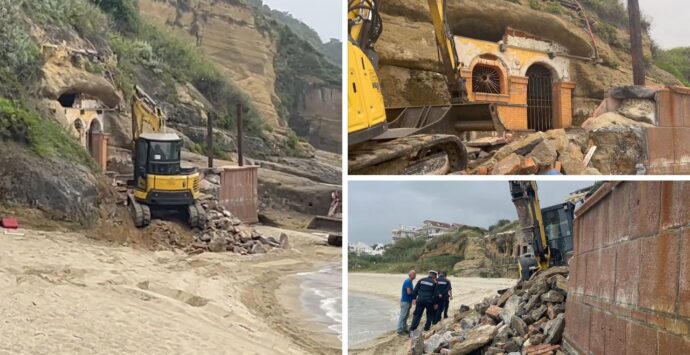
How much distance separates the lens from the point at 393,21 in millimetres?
7277

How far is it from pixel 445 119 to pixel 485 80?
429 centimetres

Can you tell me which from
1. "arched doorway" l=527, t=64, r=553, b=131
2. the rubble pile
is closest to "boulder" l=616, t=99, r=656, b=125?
the rubble pile

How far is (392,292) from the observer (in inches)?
103

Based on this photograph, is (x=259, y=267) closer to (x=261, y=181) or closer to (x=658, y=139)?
(x=261, y=181)

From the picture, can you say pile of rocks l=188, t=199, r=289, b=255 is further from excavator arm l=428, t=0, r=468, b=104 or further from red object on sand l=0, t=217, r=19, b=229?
excavator arm l=428, t=0, r=468, b=104

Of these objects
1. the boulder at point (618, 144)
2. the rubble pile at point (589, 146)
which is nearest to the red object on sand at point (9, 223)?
the rubble pile at point (589, 146)

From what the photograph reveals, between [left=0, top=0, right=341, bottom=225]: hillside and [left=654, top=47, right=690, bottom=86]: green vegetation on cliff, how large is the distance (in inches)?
457

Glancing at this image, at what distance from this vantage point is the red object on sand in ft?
39.1

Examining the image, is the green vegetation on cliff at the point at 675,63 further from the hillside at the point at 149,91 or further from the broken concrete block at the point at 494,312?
the hillside at the point at 149,91

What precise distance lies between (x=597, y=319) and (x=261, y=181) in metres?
19.0

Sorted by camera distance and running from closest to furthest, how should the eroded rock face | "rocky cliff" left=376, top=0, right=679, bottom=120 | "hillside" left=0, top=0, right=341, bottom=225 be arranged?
"rocky cliff" left=376, top=0, right=679, bottom=120, the eroded rock face, "hillside" left=0, top=0, right=341, bottom=225

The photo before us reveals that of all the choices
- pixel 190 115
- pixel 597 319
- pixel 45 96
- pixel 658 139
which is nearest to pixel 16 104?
pixel 45 96

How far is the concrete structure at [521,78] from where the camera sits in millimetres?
8805

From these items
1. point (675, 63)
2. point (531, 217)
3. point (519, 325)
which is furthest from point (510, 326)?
point (675, 63)
